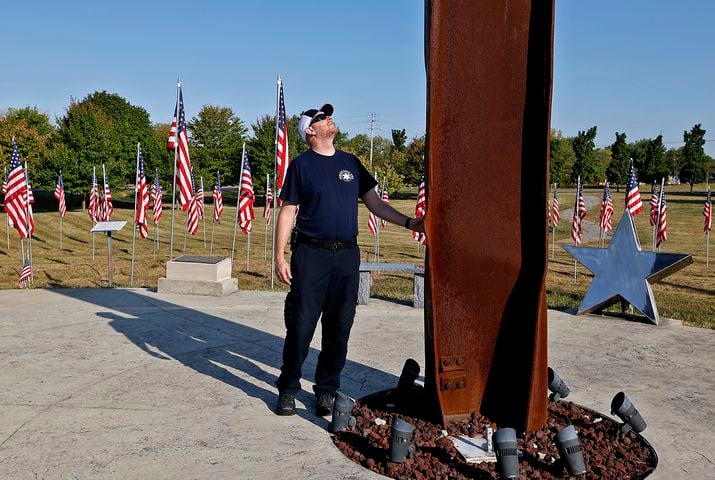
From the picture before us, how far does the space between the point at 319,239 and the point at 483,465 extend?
1679 millimetres

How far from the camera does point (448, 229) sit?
13.3 ft

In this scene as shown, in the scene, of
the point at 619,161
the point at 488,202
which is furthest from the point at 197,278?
the point at 619,161

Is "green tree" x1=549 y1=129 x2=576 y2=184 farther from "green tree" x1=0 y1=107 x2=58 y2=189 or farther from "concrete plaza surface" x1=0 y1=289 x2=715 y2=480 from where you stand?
"concrete plaza surface" x1=0 y1=289 x2=715 y2=480

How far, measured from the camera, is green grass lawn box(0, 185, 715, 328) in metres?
14.6

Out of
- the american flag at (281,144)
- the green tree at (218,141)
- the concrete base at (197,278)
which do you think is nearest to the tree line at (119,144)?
the green tree at (218,141)

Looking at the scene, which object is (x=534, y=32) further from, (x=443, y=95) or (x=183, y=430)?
(x=183, y=430)

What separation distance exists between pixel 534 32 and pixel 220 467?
9.89ft

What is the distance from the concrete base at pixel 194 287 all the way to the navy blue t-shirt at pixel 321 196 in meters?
5.00

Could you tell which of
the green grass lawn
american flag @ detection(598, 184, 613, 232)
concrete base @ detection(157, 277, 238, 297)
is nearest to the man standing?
concrete base @ detection(157, 277, 238, 297)

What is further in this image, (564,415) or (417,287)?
(417,287)

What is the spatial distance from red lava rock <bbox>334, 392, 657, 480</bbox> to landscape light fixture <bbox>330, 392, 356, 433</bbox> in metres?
0.06

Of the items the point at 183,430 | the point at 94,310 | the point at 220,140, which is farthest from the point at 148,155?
the point at 183,430

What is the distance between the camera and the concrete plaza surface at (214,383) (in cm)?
375

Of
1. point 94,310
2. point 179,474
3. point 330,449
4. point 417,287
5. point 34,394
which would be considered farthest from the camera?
point 417,287
